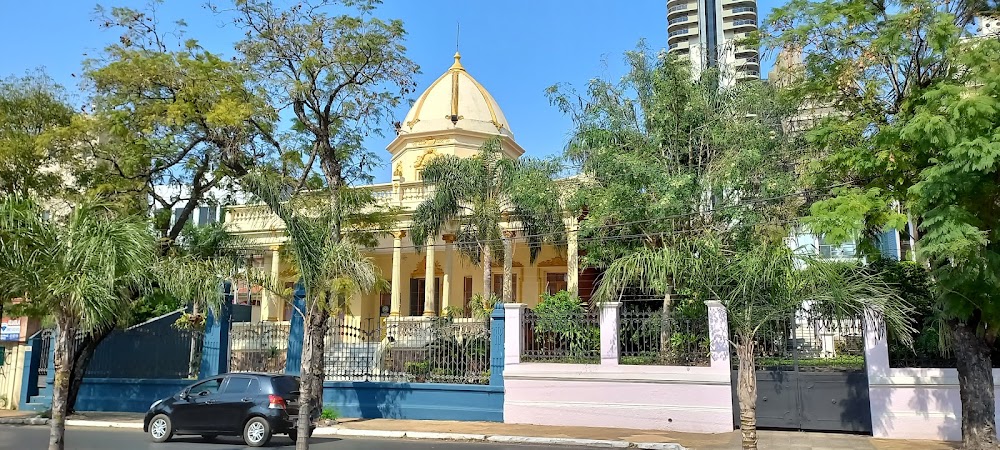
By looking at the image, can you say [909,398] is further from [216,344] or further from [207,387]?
[216,344]

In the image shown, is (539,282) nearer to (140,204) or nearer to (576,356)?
(576,356)

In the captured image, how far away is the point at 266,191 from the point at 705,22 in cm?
8429

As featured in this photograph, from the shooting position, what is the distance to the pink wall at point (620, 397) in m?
13.5

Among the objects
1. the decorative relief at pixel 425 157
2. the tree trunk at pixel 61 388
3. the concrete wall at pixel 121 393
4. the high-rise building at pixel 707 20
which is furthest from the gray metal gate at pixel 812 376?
the high-rise building at pixel 707 20

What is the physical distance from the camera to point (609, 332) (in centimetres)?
1455

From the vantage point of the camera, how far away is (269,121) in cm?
1700

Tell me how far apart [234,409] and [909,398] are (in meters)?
12.0

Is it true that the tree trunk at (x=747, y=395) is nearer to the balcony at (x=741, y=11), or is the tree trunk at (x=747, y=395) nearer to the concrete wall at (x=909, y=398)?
the concrete wall at (x=909, y=398)

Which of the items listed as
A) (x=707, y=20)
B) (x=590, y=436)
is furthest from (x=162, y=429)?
(x=707, y=20)

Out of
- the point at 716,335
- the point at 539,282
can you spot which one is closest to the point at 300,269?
the point at 716,335

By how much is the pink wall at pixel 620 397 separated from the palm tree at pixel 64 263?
333 inches

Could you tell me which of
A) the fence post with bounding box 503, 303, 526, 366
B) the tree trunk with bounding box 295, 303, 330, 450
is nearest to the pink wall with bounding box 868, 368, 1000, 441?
the fence post with bounding box 503, 303, 526, 366

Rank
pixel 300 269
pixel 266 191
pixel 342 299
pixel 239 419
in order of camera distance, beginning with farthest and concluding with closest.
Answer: pixel 239 419 → pixel 342 299 → pixel 266 191 → pixel 300 269

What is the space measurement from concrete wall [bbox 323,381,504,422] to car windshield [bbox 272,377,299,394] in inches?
127
